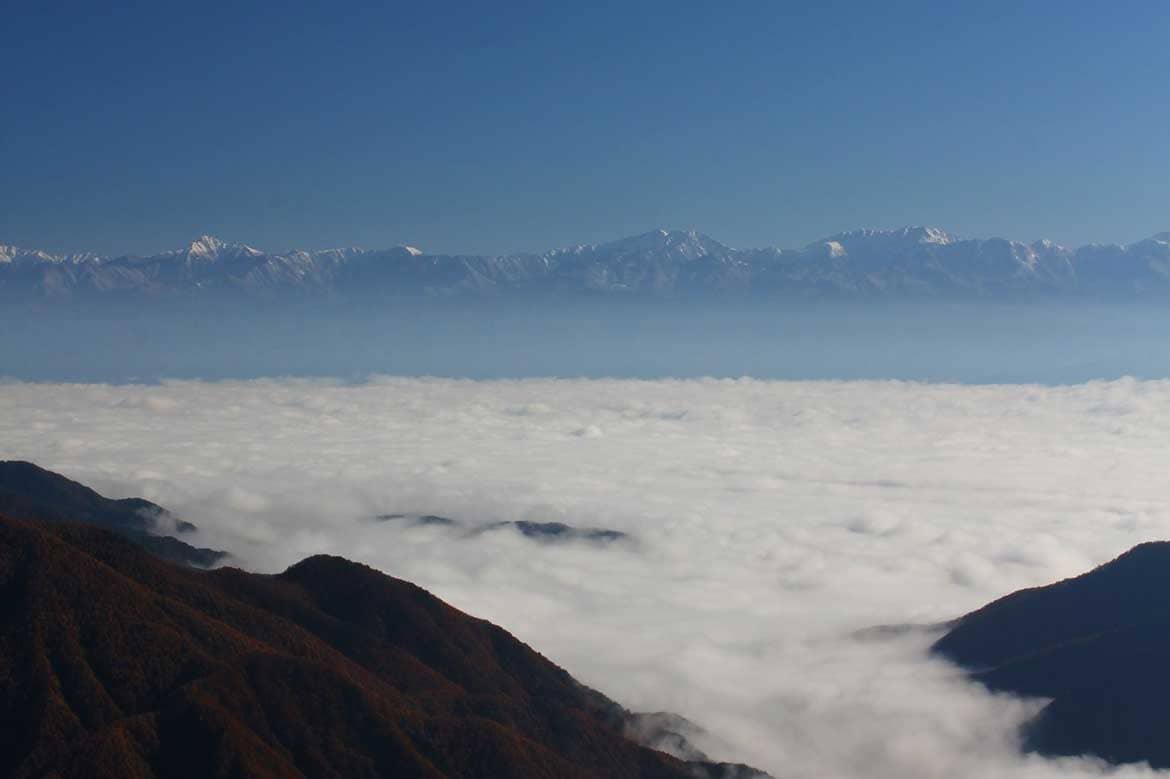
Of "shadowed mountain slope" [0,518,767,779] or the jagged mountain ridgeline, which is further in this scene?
the jagged mountain ridgeline

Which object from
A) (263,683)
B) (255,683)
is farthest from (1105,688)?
(255,683)

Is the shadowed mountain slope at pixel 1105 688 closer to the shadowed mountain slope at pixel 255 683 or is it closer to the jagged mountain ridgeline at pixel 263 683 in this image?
the jagged mountain ridgeline at pixel 263 683

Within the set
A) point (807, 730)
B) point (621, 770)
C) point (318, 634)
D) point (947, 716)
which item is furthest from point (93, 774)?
point (947, 716)

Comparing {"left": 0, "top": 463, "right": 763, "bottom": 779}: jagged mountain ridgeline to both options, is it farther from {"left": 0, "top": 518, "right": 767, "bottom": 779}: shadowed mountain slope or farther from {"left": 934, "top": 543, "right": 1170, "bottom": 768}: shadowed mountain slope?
{"left": 934, "top": 543, "right": 1170, "bottom": 768}: shadowed mountain slope

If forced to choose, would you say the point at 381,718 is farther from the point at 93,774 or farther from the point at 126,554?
the point at 126,554

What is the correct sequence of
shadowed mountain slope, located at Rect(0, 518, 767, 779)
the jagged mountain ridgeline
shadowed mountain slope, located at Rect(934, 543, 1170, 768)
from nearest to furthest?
1. shadowed mountain slope, located at Rect(0, 518, 767, 779)
2. the jagged mountain ridgeline
3. shadowed mountain slope, located at Rect(934, 543, 1170, 768)

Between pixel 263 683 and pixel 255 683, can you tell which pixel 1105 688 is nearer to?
pixel 263 683

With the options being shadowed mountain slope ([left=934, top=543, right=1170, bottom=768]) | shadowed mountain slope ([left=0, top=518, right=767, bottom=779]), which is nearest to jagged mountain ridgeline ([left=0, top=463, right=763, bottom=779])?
shadowed mountain slope ([left=0, top=518, right=767, bottom=779])
